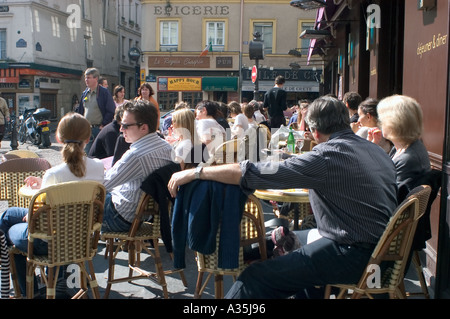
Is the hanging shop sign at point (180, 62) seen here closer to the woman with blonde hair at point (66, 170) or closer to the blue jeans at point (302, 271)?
the woman with blonde hair at point (66, 170)

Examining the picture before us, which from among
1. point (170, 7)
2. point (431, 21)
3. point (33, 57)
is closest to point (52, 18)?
point (33, 57)

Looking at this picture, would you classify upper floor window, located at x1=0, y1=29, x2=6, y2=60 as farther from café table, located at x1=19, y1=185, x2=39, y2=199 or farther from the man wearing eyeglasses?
the man wearing eyeglasses

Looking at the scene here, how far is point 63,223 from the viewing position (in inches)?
121

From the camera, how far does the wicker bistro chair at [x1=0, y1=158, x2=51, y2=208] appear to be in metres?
4.18

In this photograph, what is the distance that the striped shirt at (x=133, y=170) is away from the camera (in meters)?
3.58

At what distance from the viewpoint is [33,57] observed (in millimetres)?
26359

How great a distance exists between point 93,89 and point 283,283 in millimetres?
5311

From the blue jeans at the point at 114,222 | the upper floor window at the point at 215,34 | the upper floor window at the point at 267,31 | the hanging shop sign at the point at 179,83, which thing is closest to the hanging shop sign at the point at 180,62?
the hanging shop sign at the point at 179,83

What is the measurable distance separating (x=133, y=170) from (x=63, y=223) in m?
0.70

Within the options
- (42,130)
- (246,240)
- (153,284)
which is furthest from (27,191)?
(42,130)

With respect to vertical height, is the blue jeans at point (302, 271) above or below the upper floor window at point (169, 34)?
below

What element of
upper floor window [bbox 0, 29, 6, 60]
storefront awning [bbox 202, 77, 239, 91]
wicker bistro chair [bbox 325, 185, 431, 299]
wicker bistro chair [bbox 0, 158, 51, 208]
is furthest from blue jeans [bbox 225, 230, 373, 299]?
upper floor window [bbox 0, 29, 6, 60]

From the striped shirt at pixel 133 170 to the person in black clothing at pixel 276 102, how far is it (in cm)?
664
